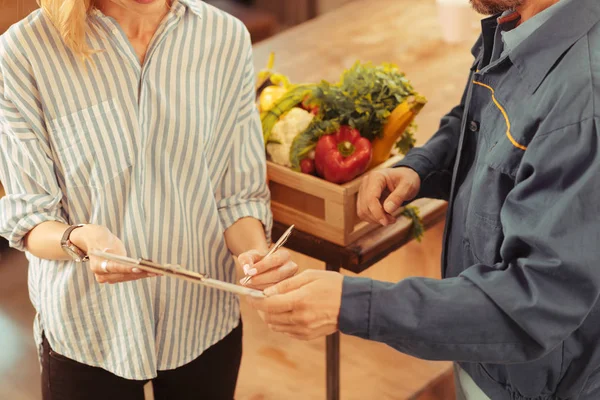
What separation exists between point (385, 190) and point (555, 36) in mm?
638

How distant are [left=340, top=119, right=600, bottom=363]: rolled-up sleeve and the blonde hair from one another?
25.2 inches

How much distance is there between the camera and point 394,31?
3.36 metres

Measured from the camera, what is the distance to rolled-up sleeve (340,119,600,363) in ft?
3.87

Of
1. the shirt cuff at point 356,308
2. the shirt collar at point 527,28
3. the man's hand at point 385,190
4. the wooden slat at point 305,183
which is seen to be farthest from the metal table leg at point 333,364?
the shirt collar at point 527,28

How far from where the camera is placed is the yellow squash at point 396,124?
6.77 ft

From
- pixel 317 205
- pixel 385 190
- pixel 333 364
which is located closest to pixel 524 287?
pixel 385 190

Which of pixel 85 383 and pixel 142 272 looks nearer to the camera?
pixel 142 272

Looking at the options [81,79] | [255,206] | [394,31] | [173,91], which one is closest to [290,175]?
[255,206]

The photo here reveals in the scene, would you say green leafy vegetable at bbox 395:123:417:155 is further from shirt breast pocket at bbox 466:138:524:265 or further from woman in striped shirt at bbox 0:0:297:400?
shirt breast pocket at bbox 466:138:524:265

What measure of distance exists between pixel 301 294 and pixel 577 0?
640 millimetres

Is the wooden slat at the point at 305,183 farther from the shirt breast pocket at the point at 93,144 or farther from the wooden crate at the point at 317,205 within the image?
the shirt breast pocket at the point at 93,144

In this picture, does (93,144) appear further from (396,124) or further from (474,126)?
(396,124)

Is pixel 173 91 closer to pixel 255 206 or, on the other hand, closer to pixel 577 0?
pixel 255 206

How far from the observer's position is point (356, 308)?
1302 millimetres
